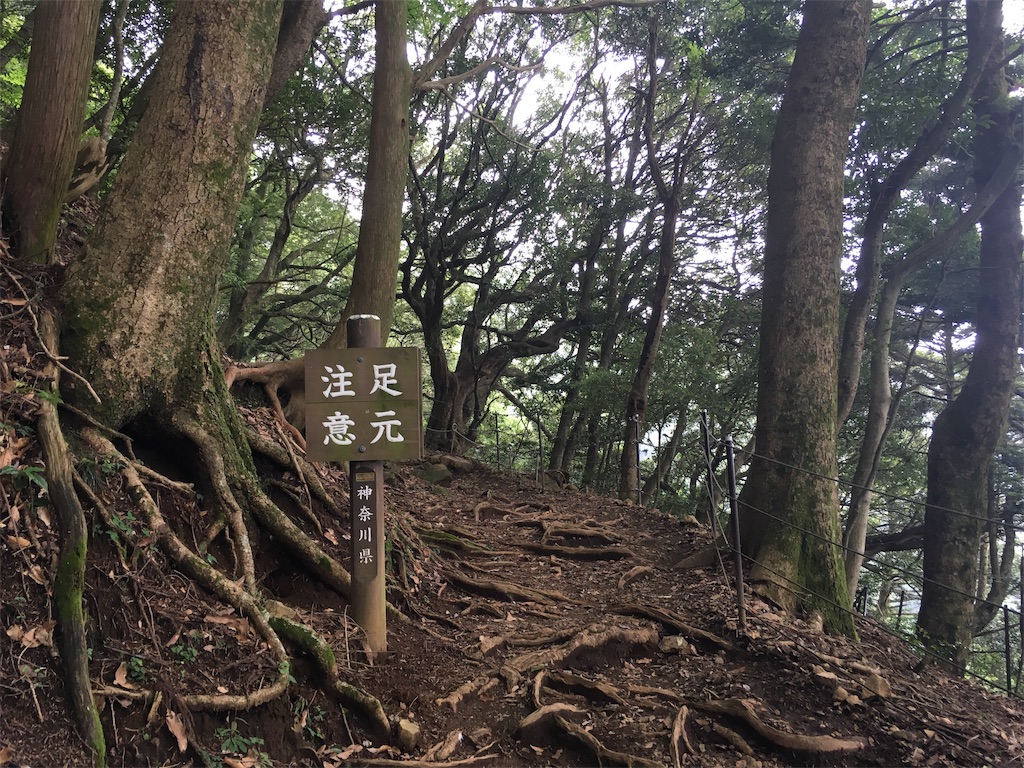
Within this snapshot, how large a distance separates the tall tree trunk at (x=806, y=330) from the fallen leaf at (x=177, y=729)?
4095mm

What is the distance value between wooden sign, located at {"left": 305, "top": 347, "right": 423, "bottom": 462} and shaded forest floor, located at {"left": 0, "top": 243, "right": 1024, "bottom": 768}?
0.96 metres

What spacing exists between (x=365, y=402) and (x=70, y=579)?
1.52 metres

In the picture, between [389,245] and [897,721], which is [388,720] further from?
[389,245]

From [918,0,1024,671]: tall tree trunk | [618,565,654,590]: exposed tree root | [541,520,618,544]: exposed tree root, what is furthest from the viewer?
[918,0,1024,671]: tall tree trunk

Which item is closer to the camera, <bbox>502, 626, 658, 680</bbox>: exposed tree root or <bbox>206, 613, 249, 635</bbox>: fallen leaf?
<bbox>206, 613, 249, 635</bbox>: fallen leaf

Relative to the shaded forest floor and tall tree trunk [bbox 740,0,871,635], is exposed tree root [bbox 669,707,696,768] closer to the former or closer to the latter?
the shaded forest floor

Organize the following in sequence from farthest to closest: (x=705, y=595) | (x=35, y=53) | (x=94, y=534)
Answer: (x=705, y=595) < (x=35, y=53) < (x=94, y=534)

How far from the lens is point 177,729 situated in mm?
2320

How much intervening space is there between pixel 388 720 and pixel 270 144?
38.3 ft

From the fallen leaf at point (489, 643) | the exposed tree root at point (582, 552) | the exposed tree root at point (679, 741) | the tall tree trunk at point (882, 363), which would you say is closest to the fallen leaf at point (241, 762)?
the fallen leaf at point (489, 643)

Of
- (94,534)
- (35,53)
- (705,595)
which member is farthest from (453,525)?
(35,53)

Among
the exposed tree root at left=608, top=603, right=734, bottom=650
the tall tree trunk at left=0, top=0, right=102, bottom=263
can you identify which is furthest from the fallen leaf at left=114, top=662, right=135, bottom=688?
the exposed tree root at left=608, top=603, right=734, bottom=650

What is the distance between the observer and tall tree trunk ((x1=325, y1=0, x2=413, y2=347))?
6.14 m

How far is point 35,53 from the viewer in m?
3.64
